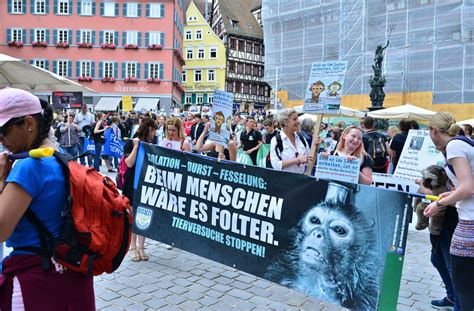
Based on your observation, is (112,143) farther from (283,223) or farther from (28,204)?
(28,204)

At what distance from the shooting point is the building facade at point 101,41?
162 feet

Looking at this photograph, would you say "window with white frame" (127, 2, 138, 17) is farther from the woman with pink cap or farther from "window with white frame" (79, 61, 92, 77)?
the woman with pink cap

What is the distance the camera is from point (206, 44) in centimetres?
Answer: 6750

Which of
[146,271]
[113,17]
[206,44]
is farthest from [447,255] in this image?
[206,44]

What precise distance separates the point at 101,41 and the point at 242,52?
2716 centimetres

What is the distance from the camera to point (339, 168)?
4613 mm

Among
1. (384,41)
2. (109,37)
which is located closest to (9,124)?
(384,41)

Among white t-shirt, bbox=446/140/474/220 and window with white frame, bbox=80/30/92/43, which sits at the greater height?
window with white frame, bbox=80/30/92/43

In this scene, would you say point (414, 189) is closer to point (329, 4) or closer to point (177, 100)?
point (329, 4)

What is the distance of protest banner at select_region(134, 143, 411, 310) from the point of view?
383 cm

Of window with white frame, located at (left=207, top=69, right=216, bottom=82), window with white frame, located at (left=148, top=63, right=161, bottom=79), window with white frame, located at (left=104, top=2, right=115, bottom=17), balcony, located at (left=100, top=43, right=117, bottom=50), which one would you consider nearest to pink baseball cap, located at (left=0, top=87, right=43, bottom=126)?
window with white frame, located at (left=148, top=63, right=161, bottom=79)

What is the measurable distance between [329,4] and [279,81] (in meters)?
7.83

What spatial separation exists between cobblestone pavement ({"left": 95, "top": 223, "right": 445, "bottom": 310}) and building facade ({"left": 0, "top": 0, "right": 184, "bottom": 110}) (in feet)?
A: 147

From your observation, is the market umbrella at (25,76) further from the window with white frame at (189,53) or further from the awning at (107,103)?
the window with white frame at (189,53)
